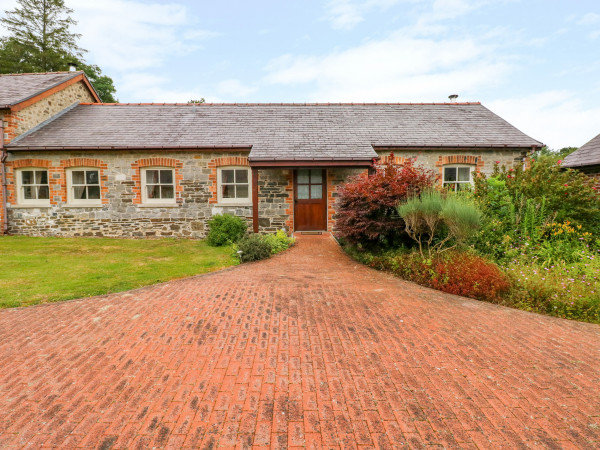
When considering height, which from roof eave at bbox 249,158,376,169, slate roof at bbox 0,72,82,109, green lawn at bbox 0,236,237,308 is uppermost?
slate roof at bbox 0,72,82,109

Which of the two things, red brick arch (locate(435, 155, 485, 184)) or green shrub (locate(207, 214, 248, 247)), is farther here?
red brick arch (locate(435, 155, 485, 184))

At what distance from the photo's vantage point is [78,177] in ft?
39.5

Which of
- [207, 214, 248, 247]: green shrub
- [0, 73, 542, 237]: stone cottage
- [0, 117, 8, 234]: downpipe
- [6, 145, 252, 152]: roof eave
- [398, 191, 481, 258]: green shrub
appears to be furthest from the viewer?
[0, 73, 542, 237]: stone cottage

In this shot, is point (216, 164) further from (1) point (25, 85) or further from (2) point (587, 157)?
(2) point (587, 157)

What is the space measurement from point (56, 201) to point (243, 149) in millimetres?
7512

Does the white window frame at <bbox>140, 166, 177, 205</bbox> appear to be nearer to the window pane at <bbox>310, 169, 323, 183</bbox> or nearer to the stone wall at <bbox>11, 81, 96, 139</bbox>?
the stone wall at <bbox>11, 81, 96, 139</bbox>

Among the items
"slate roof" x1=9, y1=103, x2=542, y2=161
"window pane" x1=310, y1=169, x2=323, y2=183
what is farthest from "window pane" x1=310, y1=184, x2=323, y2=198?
"slate roof" x1=9, y1=103, x2=542, y2=161

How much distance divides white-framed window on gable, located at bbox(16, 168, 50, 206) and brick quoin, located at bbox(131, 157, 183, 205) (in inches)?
131

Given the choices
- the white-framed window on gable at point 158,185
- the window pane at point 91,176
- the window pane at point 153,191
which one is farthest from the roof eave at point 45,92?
the window pane at point 153,191

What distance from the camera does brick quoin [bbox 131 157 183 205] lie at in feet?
38.7

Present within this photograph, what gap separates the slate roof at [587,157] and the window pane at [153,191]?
14958 mm

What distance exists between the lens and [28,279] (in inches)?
245

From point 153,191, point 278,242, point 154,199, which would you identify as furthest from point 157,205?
point 278,242

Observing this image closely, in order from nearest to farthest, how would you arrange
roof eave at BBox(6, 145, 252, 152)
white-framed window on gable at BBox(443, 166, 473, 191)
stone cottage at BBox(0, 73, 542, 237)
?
1. roof eave at BBox(6, 145, 252, 152)
2. stone cottage at BBox(0, 73, 542, 237)
3. white-framed window on gable at BBox(443, 166, 473, 191)
